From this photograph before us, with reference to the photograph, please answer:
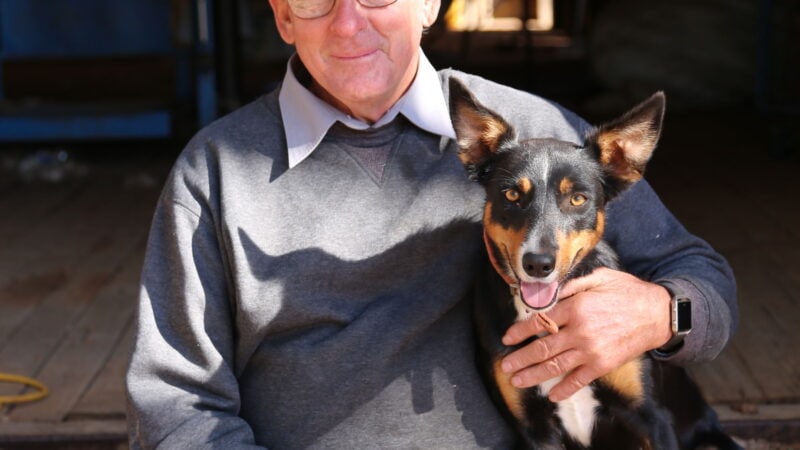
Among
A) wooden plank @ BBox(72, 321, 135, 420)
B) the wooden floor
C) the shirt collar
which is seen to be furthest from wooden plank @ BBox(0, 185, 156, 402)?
the shirt collar

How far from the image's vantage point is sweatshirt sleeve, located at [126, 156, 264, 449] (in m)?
2.15

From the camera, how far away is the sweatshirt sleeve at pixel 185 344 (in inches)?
84.6

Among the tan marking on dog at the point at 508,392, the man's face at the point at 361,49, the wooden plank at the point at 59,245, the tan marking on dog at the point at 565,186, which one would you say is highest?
the man's face at the point at 361,49

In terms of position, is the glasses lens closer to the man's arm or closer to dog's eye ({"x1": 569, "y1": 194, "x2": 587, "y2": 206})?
dog's eye ({"x1": 569, "y1": 194, "x2": 587, "y2": 206})

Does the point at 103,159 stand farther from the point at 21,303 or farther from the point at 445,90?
the point at 445,90

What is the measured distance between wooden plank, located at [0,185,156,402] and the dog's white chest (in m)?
1.91

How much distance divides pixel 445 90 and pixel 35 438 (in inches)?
63.1

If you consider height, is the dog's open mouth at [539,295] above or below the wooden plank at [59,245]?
above

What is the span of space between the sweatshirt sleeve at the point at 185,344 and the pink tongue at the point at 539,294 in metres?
0.58

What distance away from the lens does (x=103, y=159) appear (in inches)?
275

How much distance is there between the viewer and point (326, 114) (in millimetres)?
2250

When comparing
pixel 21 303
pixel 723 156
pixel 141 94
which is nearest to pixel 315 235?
pixel 21 303

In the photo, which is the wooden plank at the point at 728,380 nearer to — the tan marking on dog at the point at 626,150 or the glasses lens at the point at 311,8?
the tan marking on dog at the point at 626,150

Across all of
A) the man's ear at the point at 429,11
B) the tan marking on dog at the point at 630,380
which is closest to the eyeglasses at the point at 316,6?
the man's ear at the point at 429,11
